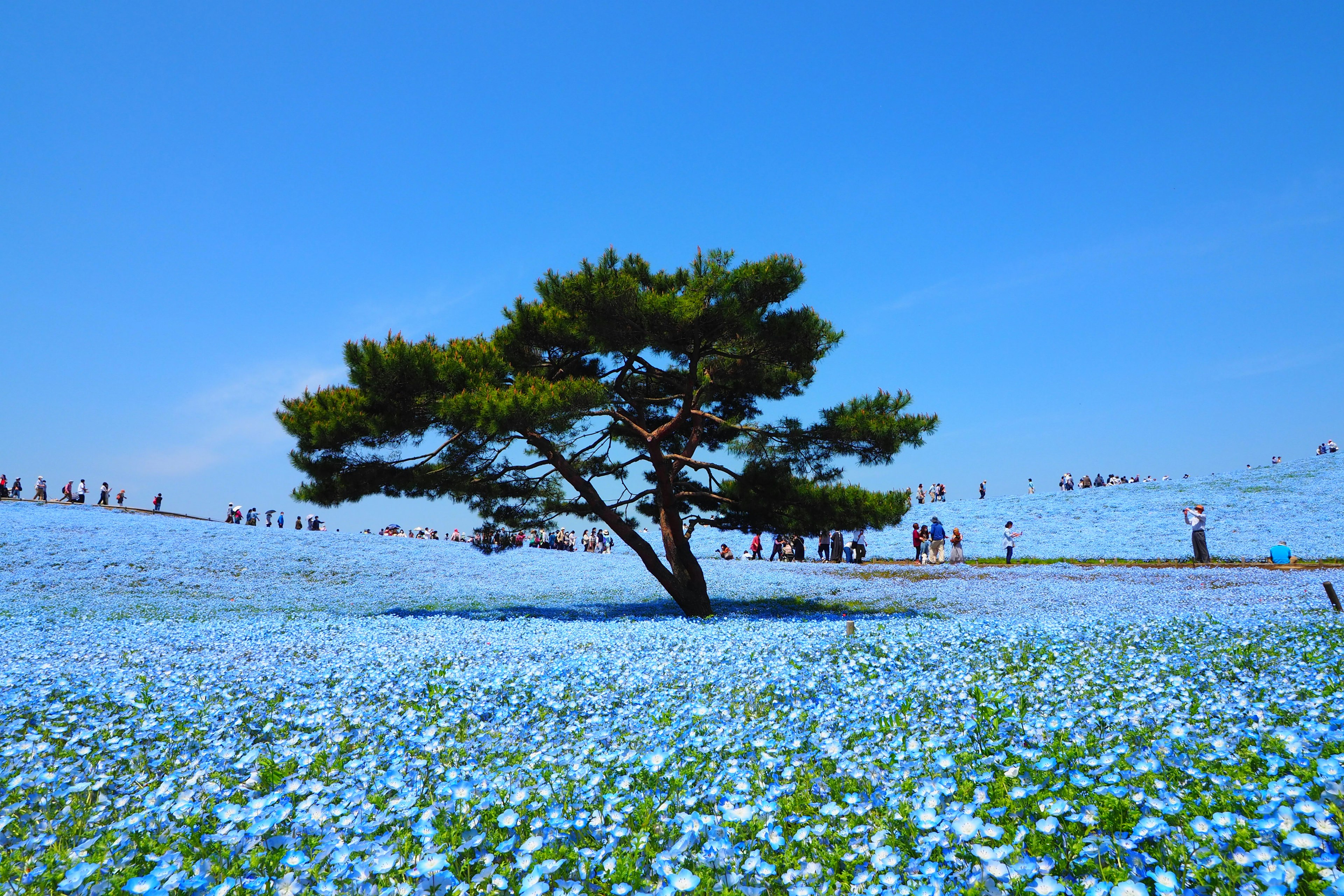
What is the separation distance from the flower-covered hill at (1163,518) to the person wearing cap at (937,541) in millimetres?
1275

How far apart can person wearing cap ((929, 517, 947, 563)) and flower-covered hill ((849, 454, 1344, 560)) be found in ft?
4.18

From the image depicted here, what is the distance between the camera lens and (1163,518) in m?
30.7

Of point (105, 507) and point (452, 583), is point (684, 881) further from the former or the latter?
point (105, 507)

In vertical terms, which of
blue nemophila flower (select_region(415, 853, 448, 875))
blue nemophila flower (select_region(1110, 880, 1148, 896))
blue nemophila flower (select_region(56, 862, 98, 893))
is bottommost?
blue nemophila flower (select_region(56, 862, 98, 893))

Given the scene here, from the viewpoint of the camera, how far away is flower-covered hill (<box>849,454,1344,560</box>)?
24828mm

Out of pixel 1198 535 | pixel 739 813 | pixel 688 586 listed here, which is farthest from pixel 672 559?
pixel 1198 535

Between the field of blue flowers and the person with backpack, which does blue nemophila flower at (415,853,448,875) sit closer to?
the field of blue flowers

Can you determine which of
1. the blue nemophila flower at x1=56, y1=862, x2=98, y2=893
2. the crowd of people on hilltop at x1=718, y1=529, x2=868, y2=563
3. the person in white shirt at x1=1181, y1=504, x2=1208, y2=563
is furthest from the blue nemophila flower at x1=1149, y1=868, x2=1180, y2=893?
the crowd of people on hilltop at x1=718, y1=529, x2=868, y2=563

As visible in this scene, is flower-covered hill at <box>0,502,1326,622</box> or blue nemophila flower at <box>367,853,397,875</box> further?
flower-covered hill at <box>0,502,1326,622</box>

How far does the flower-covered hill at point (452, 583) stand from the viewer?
14656 mm

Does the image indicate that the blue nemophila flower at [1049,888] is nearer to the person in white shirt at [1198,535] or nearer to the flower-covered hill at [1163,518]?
the person in white shirt at [1198,535]

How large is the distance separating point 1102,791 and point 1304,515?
32.3 meters

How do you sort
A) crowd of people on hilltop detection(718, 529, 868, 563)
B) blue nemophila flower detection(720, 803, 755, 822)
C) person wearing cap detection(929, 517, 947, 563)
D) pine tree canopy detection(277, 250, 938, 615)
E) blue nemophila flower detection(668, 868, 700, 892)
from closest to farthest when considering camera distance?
1. blue nemophila flower detection(668, 868, 700, 892)
2. blue nemophila flower detection(720, 803, 755, 822)
3. pine tree canopy detection(277, 250, 938, 615)
4. person wearing cap detection(929, 517, 947, 563)
5. crowd of people on hilltop detection(718, 529, 868, 563)

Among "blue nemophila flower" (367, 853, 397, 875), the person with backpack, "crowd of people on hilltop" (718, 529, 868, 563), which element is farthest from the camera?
"crowd of people on hilltop" (718, 529, 868, 563)
